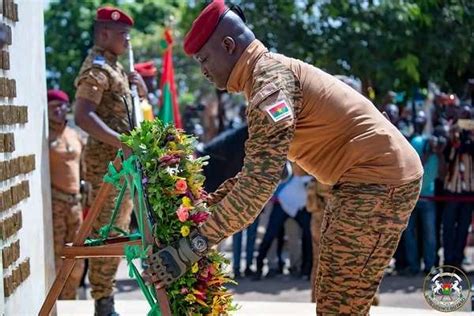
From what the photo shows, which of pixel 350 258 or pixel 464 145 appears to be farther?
pixel 464 145

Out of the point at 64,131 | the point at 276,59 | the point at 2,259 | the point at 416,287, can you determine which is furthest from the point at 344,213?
the point at 416,287

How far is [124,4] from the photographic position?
1764cm

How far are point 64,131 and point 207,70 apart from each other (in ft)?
16.1

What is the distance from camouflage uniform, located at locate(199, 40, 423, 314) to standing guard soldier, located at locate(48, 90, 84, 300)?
4.59 m

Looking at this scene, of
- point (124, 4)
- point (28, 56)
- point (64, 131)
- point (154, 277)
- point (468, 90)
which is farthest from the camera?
point (124, 4)

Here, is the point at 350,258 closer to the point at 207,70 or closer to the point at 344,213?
the point at 344,213

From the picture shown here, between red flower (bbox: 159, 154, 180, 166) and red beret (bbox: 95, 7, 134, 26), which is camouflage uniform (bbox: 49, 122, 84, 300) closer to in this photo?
red beret (bbox: 95, 7, 134, 26)

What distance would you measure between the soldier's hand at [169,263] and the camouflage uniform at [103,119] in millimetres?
2341

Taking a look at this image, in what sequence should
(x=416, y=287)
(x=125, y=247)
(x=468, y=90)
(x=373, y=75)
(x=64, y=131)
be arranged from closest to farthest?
(x=125, y=247)
(x=64, y=131)
(x=416, y=287)
(x=468, y=90)
(x=373, y=75)

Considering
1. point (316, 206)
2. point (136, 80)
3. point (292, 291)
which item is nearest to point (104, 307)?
point (136, 80)

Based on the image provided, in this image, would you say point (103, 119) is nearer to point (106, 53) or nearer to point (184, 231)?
point (106, 53)

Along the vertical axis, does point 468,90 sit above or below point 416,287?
above

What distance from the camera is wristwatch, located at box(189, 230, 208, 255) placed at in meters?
4.14

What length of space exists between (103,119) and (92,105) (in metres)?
0.20
